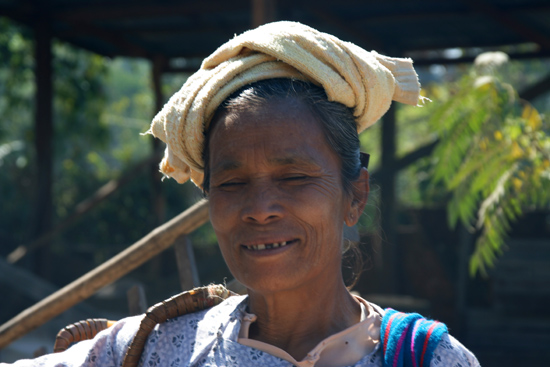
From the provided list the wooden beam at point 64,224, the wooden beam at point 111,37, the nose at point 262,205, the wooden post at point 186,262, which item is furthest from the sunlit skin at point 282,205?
the wooden beam at point 111,37

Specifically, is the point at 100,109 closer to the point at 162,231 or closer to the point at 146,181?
the point at 146,181

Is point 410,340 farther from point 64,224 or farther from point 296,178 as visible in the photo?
point 64,224

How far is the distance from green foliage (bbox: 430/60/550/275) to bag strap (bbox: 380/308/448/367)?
2.25 meters

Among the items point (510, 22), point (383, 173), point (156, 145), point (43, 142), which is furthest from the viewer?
point (156, 145)

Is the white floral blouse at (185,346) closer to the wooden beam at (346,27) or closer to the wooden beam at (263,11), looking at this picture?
the wooden beam at (263,11)

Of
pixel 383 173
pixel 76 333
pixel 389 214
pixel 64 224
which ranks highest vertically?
pixel 76 333

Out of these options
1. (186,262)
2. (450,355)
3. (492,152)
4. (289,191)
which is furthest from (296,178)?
(492,152)

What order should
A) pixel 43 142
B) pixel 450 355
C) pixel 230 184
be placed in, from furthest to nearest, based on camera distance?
1. pixel 43 142
2. pixel 230 184
3. pixel 450 355

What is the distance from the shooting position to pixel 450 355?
136cm

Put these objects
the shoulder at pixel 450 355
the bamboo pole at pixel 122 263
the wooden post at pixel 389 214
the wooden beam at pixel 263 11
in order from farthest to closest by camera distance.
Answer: the wooden post at pixel 389 214 < the wooden beam at pixel 263 11 < the bamboo pole at pixel 122 263 < the shoulder at pixel 450 355

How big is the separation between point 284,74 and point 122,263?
98 cm

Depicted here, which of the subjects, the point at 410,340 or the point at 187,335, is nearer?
the point at 410,340

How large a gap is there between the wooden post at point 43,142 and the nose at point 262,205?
5.27 meters

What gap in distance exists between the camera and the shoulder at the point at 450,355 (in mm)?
1354
